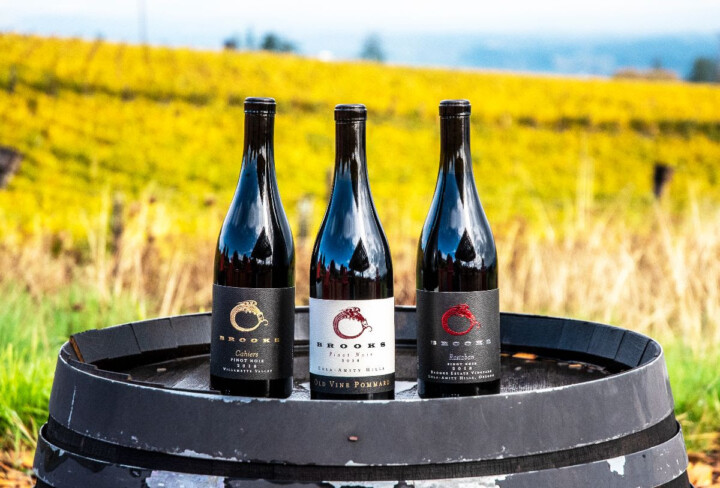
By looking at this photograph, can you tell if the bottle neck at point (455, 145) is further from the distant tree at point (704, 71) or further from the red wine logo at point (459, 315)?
the distant tree at point (704, 71)

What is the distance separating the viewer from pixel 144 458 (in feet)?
4.80

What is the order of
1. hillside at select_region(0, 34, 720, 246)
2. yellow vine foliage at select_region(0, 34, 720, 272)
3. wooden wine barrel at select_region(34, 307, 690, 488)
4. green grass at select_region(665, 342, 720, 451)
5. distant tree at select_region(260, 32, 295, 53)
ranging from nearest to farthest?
wooden wine barrel at select_region(34, 307, 690, 488) < green grass at select_region(665, 342, 720, 451) < yellow vine foliage at select_region(0, 34, 720, 272) < hillside at select_region(0, 34, 720, 246) < distant tree at select_region(260, 32, 295, 53)

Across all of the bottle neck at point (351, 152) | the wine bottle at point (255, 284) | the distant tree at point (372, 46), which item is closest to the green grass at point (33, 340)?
the wine bottle at point (255, 284)

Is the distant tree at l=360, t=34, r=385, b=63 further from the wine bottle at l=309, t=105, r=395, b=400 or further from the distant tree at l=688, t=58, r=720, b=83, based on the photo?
the wine bottle at l=309, t=105, r=395, b=400

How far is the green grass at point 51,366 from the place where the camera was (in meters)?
3.53

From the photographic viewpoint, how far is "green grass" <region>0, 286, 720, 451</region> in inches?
139

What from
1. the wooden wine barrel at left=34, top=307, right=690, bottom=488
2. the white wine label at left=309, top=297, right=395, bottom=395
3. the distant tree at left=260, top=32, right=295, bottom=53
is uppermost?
the distant tree at left=260, top=32, right=295, bottom=53

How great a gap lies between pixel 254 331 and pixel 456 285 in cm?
54

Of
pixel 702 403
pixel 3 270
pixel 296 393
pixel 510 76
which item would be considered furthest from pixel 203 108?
pixel 296 393

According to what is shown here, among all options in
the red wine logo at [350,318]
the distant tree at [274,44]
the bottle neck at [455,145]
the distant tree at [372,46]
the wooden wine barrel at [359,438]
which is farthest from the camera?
the distant tree at [372,46]

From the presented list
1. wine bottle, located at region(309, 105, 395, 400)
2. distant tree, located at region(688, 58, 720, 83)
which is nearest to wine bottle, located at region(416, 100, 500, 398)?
wine bottle, located at region(309, 105, 395, 400)

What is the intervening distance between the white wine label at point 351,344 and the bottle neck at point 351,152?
346 mm

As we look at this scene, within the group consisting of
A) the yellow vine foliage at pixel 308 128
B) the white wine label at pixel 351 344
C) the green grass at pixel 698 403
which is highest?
the yellow vine foliage at pixel 308 128

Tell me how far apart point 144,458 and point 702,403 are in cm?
326
